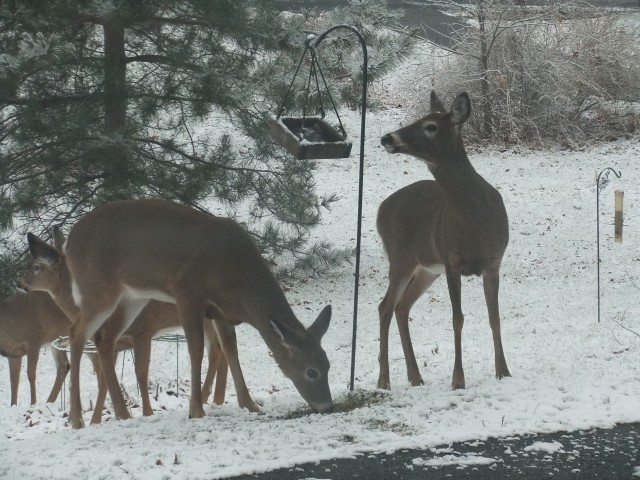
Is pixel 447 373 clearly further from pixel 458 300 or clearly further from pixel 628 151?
pixel 628 151

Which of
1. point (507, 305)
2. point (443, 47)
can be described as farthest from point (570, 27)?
point (507, 305)

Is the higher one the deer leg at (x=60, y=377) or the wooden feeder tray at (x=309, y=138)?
the wooden feeder tray at (x=309, y=138)

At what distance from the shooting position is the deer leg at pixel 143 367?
8945 millimetres

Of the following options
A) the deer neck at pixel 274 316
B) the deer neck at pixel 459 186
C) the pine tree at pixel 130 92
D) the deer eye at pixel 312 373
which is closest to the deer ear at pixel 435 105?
the deer neck at pixel 459 186

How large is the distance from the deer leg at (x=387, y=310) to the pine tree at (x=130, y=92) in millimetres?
3340

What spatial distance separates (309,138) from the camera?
8.08 m

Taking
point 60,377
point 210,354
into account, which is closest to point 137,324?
point 210,354

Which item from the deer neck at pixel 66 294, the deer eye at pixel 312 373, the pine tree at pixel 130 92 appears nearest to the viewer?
the deer eye at pixel 312 373

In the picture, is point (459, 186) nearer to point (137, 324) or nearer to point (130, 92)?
point (137, 324)

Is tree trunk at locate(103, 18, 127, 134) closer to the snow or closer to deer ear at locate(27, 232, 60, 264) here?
deer ear at locate(27, 232, 60, 264)

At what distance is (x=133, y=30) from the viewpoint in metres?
11.8

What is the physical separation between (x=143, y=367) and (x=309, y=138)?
260 centimetres

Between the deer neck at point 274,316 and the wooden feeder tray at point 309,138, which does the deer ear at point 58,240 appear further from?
the deer neck at point 274,316

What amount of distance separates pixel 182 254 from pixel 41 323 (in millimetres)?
3540
